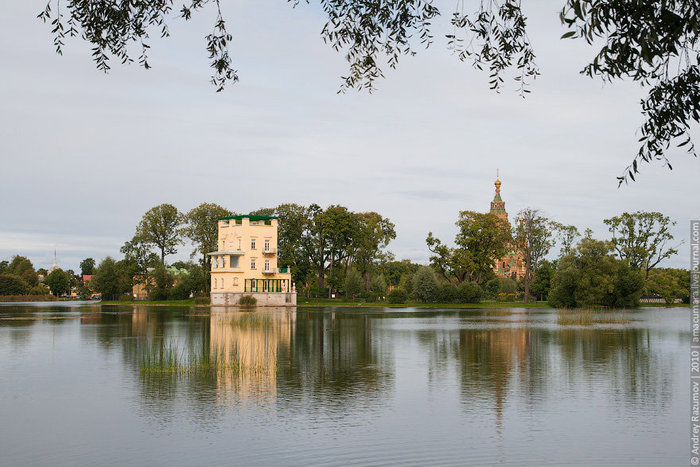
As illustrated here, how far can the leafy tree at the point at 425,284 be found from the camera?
74.1 meters

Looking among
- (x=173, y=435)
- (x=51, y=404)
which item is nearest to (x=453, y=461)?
(x=173, y=435)

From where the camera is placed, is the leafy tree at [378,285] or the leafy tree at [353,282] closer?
the leafy tree at [353,282]

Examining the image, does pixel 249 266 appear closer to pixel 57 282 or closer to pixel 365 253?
pixel 365 253

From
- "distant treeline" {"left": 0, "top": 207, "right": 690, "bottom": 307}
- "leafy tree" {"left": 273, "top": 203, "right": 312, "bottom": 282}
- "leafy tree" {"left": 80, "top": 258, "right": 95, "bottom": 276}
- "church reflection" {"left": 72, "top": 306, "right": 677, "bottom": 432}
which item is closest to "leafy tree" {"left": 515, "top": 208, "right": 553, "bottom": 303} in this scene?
"distant treeline" {"left": 0, "top": 207, "right": 690, "bottom": 307}

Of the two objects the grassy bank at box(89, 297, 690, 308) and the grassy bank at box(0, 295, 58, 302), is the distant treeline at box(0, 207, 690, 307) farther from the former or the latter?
the grassy bank at box(0, 295, 58, 302)

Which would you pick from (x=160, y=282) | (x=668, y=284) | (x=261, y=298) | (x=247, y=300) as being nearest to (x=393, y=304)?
(x=261, y=298)

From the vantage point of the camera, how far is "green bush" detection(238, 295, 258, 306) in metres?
70.8

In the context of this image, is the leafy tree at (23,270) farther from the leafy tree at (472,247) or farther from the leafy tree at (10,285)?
the leafy tree at (472,247)

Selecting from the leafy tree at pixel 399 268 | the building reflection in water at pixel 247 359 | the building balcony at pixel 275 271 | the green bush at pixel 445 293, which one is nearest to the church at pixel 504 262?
the leafy tree at pixel 399 268

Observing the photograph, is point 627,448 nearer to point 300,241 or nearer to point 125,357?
point 125,357

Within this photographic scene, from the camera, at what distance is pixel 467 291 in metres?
74.9

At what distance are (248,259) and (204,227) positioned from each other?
11.4m

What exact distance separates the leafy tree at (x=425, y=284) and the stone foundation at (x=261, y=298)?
14045 millimetres

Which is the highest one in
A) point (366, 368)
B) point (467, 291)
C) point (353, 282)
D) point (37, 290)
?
point (353, 282)
